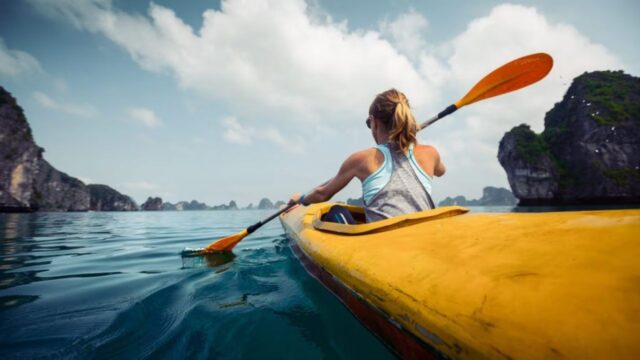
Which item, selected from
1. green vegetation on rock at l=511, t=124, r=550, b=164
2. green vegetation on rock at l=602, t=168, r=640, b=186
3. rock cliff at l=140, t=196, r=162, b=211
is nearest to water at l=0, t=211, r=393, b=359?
green vegetation on rock at l=602, t=168, r=640, b=186

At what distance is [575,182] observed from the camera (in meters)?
39.9

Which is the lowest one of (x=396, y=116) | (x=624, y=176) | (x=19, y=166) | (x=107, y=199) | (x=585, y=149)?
(x=396, y=116)

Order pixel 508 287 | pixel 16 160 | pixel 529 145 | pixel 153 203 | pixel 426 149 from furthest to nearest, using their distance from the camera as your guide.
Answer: pixel 153 203
pixel 529 145
pixel 16 160
pixel 426 149
pixel 508 287

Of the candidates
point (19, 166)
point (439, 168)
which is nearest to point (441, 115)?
point (439, 168)

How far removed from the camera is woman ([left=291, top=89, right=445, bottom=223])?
2.18 metres

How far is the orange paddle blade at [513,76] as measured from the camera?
3.43 metres

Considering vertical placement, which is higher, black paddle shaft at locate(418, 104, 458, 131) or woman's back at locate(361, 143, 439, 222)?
black paddle shaft at locate(418, 104, 458, 131)

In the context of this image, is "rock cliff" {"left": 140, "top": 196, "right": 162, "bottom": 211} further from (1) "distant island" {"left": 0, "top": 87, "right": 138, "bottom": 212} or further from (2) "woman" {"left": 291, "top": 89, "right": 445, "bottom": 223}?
(2) "woman" {"left": 291, "top": 89, "right": 445, "bottom": 223}

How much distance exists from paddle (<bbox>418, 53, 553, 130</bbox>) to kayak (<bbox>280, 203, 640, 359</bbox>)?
92.7 inches

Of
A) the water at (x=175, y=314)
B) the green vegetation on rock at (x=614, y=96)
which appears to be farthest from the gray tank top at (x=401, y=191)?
the green vegetation on rock at (x=614, y=96)

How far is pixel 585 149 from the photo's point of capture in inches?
1510

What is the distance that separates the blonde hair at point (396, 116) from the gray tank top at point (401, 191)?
0.10 m

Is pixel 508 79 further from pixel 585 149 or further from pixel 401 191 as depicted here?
pixel 585 149

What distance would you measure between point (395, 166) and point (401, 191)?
0.21 m
